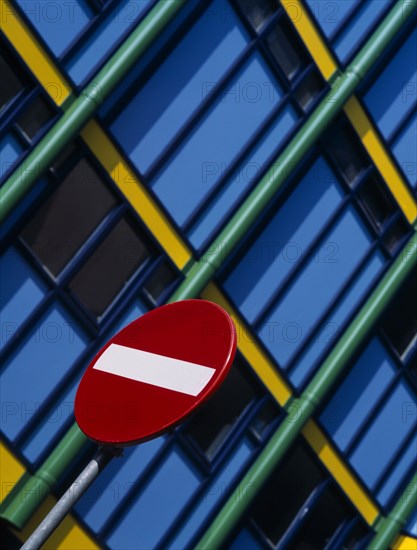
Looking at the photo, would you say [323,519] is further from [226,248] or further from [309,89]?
[309,89]

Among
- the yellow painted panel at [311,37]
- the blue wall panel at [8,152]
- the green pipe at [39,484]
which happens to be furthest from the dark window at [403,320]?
the blue wall panel at [8,152]

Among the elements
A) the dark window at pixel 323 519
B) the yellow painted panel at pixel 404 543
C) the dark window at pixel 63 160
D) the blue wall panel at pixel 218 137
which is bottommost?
the yellow painted panel at pixel 404 543

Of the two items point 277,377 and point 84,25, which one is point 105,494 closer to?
point 277,377

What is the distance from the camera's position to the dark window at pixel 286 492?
9484mm

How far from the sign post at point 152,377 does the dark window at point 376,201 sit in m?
6.20

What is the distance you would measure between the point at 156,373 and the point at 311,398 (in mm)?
5330

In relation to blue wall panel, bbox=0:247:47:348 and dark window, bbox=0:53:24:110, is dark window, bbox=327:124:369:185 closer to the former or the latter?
dark window, bbox=0:53:24:110

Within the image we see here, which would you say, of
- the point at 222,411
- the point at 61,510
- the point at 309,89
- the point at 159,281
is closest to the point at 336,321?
the point at 222,411

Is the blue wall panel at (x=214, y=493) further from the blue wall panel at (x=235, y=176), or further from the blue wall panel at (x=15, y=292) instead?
the blue wall panel at (x=15, y=292)

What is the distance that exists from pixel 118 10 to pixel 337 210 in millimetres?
3485

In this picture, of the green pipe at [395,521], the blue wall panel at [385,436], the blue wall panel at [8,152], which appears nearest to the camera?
the blue wall panel at [8,152]

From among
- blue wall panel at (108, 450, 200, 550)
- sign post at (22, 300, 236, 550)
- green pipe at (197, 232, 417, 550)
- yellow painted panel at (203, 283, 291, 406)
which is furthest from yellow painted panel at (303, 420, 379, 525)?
sign post at (22, 300, 236, 550)

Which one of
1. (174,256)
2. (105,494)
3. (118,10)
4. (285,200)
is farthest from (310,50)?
(105,494)

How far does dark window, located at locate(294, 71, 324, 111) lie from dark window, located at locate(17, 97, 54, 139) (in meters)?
3.07
